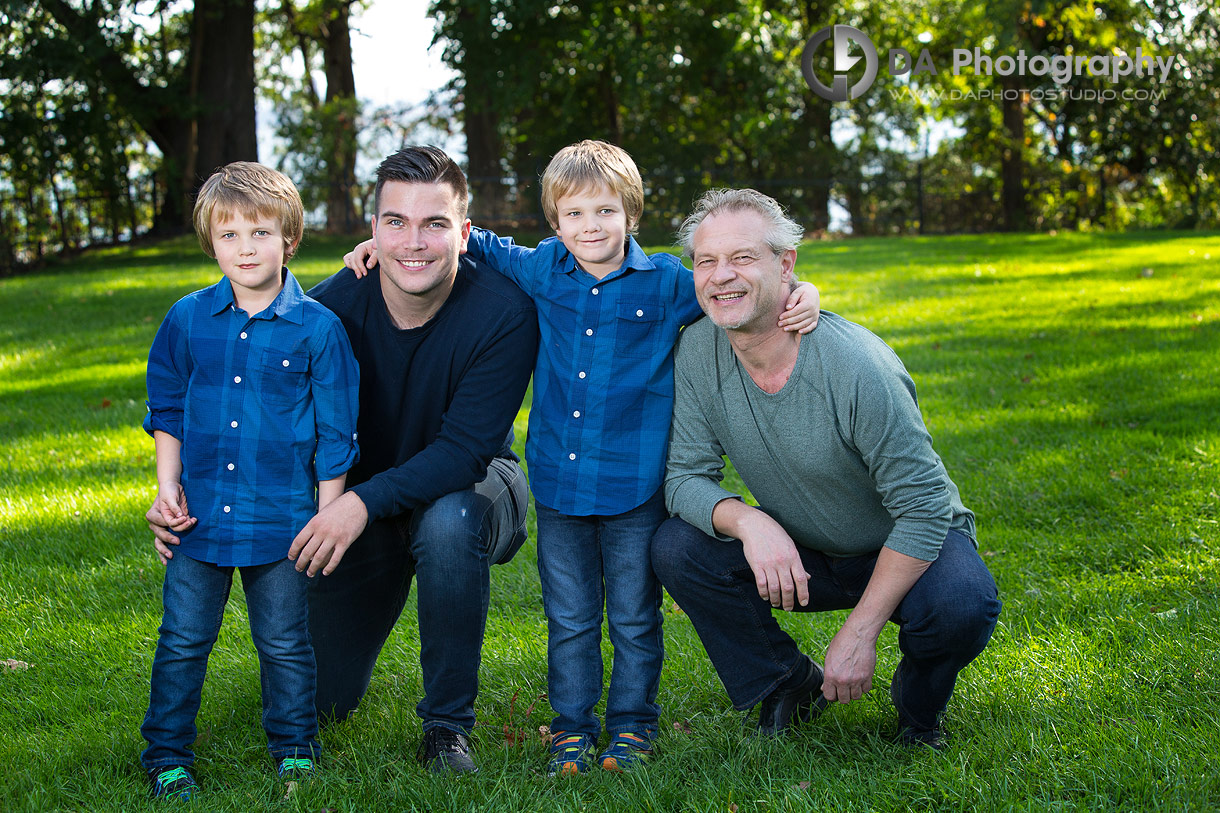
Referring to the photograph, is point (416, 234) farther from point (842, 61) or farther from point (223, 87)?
point (842, 61)

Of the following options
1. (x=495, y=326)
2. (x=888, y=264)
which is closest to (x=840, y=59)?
(x=888, y=264)

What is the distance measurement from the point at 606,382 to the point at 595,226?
463mm

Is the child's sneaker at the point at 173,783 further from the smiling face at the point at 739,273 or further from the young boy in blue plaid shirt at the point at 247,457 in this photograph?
the smiling face at the point at 739,273

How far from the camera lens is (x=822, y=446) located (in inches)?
109

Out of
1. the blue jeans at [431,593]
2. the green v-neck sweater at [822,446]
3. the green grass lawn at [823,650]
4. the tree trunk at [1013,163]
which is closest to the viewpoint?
the green grass lawn at [823,650]

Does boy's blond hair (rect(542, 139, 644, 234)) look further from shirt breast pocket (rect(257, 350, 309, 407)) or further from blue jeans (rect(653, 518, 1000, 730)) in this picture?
blue jeans (rect(653, 518, 1000, 730))

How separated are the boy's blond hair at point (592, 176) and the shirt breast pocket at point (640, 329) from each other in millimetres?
258

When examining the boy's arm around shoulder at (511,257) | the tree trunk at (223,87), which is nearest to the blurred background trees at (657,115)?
the tree trunk at (223,87)

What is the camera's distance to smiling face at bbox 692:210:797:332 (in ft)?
9.11

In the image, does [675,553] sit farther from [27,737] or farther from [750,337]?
[27,737]

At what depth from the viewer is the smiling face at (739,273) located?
2775mm

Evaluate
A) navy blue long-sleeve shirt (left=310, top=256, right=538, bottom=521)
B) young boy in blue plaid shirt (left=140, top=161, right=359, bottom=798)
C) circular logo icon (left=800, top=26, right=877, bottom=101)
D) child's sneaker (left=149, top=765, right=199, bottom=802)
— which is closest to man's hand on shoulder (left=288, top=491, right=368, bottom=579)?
young boy in blue plaid shirt (left=140, top=161, right=359, bottom=798)

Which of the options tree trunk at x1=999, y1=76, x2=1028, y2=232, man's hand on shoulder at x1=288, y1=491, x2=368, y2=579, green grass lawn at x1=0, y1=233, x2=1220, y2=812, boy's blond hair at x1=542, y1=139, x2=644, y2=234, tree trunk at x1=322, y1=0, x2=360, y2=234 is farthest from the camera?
tree trunk at x1=999, y1=76, x2=1028, y2=232

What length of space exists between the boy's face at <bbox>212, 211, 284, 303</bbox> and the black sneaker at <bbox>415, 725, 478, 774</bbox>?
53.1 inches
